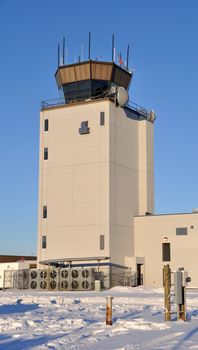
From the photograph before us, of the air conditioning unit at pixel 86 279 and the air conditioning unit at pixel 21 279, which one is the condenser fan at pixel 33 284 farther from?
the air conditioning unit at pixel 86 279

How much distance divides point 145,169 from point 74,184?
8.83m

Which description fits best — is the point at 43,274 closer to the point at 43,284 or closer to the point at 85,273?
the point at 43,284

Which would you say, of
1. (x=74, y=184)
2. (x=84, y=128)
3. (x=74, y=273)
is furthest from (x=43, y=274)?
(x=84, y=128)

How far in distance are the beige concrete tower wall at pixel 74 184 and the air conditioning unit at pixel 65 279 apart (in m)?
3.51

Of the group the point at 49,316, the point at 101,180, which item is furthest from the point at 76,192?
the point at 49,316

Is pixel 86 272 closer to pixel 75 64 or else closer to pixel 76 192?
pixel 76 192

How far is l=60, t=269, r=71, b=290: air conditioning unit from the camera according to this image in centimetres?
5381

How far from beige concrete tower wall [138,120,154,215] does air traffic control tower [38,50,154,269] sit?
0.11 meters

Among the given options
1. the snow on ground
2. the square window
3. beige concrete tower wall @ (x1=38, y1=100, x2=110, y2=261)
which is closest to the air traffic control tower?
beige concrete tower wall @ (x1=38, y1=100, x2=110, y2=261)

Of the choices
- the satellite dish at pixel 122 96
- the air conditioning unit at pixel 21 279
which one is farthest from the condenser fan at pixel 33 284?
the satellite dish at pixel 122 96

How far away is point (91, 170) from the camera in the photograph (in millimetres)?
58344

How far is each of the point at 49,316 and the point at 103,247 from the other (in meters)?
34.4

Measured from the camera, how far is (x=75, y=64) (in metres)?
60.7

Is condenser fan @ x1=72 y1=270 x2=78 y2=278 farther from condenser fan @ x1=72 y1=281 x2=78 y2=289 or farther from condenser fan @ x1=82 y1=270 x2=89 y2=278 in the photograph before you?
condenser fan @ x1=82 y1=270 x2=89 y2=278
